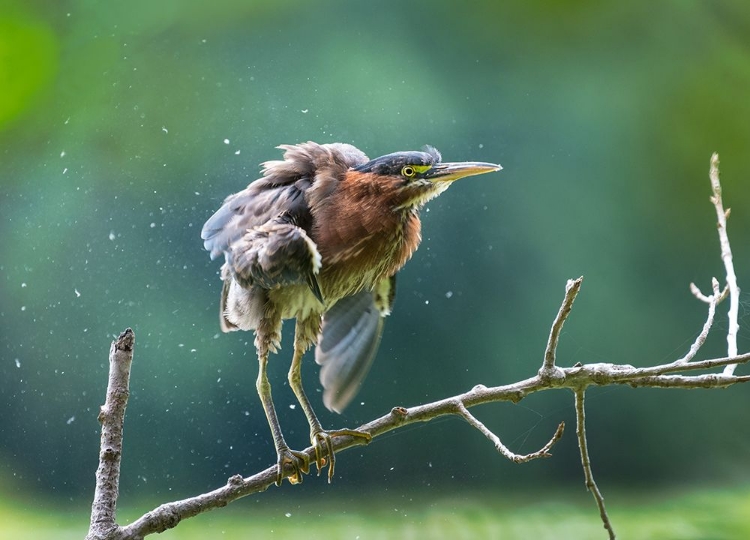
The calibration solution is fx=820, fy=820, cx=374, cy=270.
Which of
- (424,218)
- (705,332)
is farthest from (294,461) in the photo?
(424,218)

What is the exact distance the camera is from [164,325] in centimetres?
200

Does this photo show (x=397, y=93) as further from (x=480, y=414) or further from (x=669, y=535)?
(x=669, y=535)

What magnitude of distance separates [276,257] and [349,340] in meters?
0.36

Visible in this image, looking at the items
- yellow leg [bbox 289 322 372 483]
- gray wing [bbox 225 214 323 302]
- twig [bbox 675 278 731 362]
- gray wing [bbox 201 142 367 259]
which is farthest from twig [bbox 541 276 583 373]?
gray wing [bbox 201 142 367 259]

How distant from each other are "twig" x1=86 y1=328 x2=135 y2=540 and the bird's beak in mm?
542

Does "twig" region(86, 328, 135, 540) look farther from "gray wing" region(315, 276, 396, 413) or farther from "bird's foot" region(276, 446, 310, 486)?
"gray wing" region(315, 276, 396, 413)

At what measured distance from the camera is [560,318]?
39.4 inches

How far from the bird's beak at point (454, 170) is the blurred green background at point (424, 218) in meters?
0.67

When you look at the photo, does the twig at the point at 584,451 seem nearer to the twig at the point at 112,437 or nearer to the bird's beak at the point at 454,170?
the bird's beak at the point at 454,170

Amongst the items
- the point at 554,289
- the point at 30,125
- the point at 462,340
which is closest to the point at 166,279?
the point at 30,125

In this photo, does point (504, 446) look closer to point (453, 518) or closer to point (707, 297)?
point (707, 297)

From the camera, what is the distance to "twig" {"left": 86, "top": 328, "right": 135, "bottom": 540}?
3.45ft

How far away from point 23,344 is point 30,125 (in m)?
0.59

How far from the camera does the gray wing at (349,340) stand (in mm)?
1532
